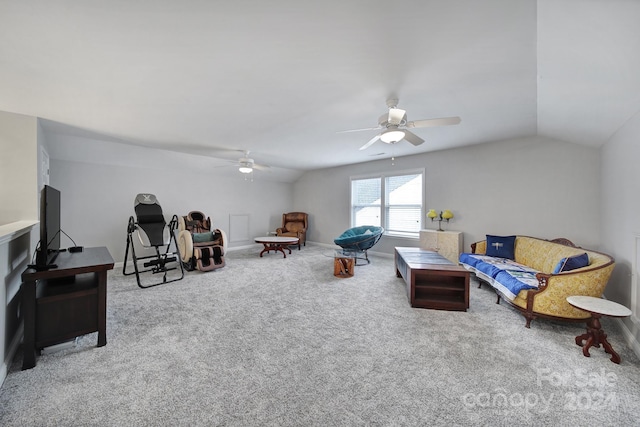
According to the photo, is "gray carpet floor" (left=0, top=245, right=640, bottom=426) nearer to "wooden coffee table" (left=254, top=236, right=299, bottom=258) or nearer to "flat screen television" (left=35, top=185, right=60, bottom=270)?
"flat screen television" (left=35, top=185, right=60, bottom=270)

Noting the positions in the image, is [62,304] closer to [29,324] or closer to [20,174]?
[29,324]

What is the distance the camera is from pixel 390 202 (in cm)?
572

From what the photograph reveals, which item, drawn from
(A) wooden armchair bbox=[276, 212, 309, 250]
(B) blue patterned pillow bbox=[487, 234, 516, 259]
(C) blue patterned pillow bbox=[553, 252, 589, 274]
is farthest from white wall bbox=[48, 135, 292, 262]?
(C) blue patterned pillow bbox=[553, 252, 589, 274]

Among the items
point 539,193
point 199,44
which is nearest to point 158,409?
point 199,44

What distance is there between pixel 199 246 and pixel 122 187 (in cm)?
209

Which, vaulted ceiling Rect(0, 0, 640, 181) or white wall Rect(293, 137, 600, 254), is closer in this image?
vaulted ceiling Rect(0, 0, 640, 181)

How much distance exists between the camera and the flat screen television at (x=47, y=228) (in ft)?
6.07

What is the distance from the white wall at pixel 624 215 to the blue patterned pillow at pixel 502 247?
955mm

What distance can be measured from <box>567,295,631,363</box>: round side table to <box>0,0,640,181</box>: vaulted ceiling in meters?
1.76

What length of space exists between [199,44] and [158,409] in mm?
2339

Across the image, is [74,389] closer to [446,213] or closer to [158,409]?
[158,409]

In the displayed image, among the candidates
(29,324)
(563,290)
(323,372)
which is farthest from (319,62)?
(563,290)

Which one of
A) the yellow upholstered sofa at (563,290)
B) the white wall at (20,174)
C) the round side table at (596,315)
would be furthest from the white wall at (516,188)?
the white wall at (20,174)

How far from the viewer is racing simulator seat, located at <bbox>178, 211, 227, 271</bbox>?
439cm
